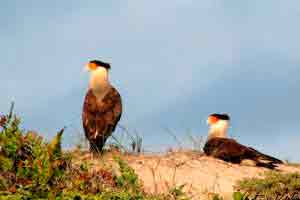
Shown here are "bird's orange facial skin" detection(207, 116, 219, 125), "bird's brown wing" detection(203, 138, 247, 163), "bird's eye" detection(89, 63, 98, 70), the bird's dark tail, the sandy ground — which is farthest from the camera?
"bird's eye" detection(89, 63, 98, 70)

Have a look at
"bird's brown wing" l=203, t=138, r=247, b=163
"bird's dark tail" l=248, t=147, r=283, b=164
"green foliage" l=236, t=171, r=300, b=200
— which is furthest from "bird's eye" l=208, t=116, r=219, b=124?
"green foliage" l=236, t=171, r=300, b=200

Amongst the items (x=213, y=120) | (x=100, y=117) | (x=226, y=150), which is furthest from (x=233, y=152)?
(x=100, y=117)

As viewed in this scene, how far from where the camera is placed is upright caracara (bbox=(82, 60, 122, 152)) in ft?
40.1

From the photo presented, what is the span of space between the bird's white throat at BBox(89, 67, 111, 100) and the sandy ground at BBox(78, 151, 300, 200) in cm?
211

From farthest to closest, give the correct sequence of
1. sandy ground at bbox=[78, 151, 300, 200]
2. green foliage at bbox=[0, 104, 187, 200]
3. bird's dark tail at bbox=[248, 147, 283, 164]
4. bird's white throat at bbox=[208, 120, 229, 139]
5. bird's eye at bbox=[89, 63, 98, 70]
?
bird's eye at bbox=[89, 63, 98, 70] → bird's white throat at bbox=[208, 120, 229, 139] → bird's dark tail at bbox=[248, 147, 283, 164] → sandy ground at bbox=[78, 151, 300, 200] → green foliage at bbox=[0, 104, 187, 200]

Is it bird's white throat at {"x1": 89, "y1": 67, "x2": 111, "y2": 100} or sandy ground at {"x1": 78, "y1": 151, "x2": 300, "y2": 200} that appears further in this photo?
bird's white throat at {"x1": 89, "y1": 67, "x2": 111, "y2": 100}

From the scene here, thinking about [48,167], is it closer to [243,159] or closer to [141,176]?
[141,176]

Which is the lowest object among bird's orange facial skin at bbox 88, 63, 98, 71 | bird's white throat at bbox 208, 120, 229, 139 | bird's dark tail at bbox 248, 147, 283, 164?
bird's dark tail at bbox 248, 147, 283, 164

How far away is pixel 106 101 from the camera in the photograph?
12.5 metres

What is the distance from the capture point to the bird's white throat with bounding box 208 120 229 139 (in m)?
13.7

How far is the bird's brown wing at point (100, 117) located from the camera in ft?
40.1

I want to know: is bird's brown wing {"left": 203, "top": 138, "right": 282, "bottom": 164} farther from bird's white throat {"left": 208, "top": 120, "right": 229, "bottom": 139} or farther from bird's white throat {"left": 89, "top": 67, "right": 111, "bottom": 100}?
bird's white throat {"left": 89, "top": 67, "right": 111, "bottom": 100}

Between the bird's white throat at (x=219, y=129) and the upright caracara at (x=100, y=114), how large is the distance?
2.29 metres

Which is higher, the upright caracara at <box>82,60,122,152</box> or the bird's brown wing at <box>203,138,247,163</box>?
the upright caracara at <box>82,60,122,152</box>
